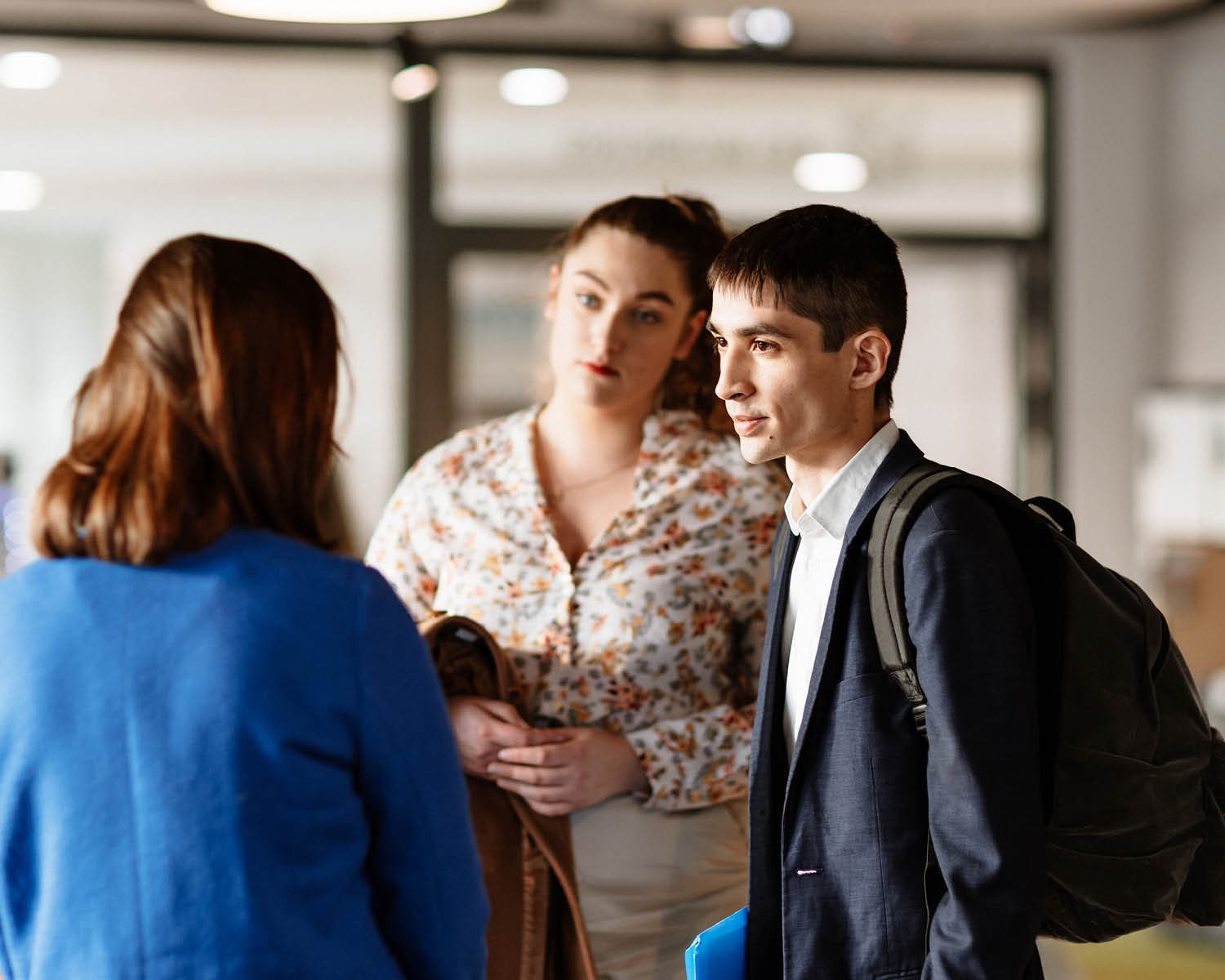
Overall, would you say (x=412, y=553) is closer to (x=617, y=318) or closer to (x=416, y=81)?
(x=617, y=318)

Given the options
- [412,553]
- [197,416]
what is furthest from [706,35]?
[197,416]

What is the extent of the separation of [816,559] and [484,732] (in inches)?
20.7

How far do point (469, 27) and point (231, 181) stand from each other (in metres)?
1.07

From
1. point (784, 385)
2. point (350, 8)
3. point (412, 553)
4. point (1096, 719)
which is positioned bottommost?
point (1096, 719)

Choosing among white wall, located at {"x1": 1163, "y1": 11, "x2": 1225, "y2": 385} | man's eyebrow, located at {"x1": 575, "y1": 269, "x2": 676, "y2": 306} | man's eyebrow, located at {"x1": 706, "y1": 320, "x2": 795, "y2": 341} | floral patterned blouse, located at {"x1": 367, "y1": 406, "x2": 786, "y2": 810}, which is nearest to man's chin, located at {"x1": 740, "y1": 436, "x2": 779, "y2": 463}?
man's eyebrow, located at {"x1": 706, "y1": 320, "x2": 795, "y2": 341}

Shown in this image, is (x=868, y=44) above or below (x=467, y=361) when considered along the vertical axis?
above

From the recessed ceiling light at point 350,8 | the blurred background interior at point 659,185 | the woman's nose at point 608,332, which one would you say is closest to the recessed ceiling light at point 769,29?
the blurred background interior at point 659,185

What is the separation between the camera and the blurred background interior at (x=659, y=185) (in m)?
5.08

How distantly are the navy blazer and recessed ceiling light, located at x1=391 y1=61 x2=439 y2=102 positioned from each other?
4107 mm

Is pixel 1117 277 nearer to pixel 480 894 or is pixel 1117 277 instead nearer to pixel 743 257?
pixel 743 257

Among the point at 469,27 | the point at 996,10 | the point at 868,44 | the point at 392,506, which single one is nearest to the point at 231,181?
the point at 469,27

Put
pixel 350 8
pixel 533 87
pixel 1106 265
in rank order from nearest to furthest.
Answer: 1. pixel 350 8
2. pixel 533 87
3. pixel 1106 265

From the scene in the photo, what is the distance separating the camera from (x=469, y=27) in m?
5.20

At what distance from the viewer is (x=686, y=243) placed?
2.03 meters
